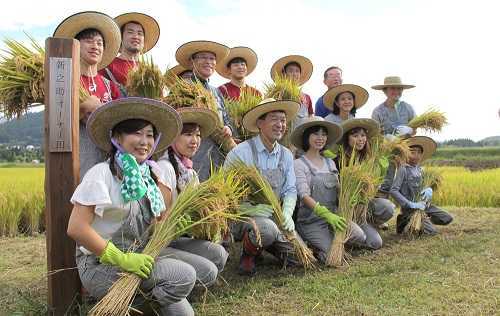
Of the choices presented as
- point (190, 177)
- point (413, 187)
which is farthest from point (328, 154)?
point (190, 177)

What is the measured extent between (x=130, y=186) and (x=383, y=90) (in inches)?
173

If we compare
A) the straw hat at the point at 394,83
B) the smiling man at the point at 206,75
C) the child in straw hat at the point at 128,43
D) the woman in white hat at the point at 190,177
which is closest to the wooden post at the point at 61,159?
the woman in white hat at the point at 190,177

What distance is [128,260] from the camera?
2.75m

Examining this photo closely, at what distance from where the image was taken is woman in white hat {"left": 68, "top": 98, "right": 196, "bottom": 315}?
2723 mm

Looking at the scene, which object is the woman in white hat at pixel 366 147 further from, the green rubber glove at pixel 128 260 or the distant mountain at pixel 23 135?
the distant mountain at pixel 23 135

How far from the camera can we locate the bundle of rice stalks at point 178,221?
2713 mm

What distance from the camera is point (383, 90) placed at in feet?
21.0

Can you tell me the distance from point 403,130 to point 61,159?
4020 mm

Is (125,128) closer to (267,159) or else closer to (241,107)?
(267,159)

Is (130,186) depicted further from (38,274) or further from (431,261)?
(431,261)

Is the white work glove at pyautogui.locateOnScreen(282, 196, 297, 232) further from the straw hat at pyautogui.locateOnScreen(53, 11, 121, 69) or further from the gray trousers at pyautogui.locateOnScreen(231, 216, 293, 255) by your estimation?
the straw hat at pyautogui.locateOnScreen(53, 11, 121, 69)

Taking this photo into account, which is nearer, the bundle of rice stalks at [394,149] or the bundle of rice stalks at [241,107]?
the bundle of rice stalks at [241,107]

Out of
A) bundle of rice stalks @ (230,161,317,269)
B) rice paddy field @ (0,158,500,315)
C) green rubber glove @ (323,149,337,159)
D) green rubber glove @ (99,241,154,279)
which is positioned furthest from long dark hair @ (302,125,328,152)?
green rubber glove @ (99,241,154,279)

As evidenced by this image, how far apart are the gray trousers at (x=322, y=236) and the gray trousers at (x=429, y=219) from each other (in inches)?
48.8
